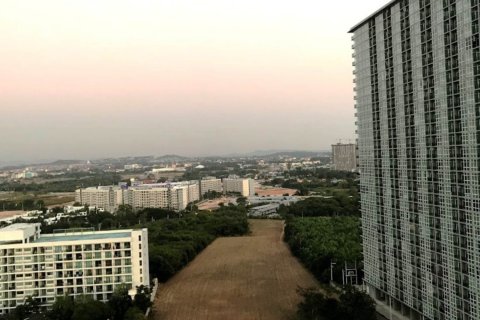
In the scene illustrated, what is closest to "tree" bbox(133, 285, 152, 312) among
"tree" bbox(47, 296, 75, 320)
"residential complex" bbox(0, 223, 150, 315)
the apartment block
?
"residential complex" bbox(0, 223, 150, 315)

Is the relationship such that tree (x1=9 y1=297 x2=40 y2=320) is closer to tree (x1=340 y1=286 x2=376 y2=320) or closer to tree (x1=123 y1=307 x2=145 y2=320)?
tree (x1=123 y1=307 x2=145 y2=320)

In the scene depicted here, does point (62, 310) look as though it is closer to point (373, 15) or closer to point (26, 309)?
point (26, 309)

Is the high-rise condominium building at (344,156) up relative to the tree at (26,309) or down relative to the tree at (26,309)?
up

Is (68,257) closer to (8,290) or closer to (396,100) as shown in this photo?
(8,290)

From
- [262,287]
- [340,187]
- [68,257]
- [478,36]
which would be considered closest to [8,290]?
[68,257]

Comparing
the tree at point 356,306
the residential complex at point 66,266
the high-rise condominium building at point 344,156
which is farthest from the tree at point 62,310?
Answer: the high-rise condominium building at point 344,156

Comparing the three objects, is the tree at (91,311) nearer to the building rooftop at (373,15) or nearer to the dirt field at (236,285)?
the dirt field at (236,285)
